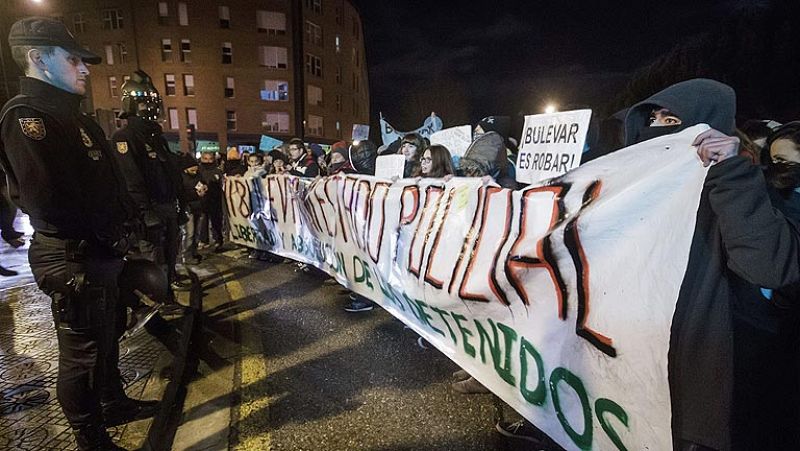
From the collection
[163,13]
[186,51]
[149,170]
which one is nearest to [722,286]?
[149,170]

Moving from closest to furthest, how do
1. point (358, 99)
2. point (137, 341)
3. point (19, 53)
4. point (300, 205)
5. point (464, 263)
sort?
point (19, 53), point (464, 263), point (137, 341), point (300, 205), point (358, 99)

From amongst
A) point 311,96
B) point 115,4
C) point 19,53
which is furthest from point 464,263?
point 115,4

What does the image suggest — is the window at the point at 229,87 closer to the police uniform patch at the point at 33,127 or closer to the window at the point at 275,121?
the window at the point at 275,121

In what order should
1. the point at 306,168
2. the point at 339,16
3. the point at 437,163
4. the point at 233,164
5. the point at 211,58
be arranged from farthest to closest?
1. the point at 339,16
2. the point at 211,58
3. the point at 233,164
4. the point at 306,168
5. the point at 437,163

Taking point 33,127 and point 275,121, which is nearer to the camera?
point 33,127

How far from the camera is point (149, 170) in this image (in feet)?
13.7

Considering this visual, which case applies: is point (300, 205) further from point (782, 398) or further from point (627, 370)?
point (782, 398)

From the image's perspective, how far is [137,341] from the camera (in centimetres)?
361

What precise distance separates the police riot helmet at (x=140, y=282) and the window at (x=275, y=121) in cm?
3731

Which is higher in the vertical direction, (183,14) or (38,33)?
(183,14)

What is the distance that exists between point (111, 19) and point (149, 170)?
44.0 metres

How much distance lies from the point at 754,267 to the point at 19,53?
3.43 m

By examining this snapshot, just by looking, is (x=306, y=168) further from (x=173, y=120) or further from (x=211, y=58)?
(x=211, y=58)

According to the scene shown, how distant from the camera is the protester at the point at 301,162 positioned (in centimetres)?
677
